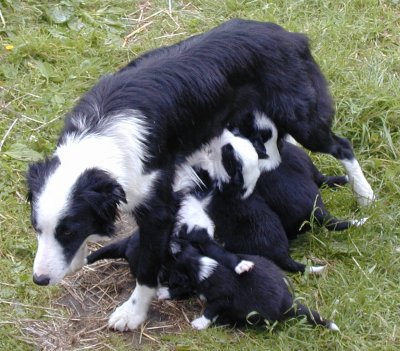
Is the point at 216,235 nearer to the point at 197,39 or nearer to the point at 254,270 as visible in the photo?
the point at 254,270

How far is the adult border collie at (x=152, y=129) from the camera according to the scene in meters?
3.98

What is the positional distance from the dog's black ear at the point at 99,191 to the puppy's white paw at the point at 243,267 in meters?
0.72

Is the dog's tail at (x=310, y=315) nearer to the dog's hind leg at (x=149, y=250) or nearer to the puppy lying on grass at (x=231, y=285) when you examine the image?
the puppy lying on grass at (x=231, y=285)

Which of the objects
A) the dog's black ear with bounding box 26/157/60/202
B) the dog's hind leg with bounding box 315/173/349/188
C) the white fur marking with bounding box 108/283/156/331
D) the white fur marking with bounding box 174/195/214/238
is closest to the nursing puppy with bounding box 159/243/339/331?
the white fur marking with bounding box 174/195/214/238

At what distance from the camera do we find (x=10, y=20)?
676 centimetres

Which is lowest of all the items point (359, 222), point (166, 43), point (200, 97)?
point (359, 222)

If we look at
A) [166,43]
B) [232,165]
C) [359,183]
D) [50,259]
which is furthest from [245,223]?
[166,43]

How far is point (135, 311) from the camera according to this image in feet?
14.9

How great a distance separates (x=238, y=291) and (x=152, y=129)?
0.90 meters

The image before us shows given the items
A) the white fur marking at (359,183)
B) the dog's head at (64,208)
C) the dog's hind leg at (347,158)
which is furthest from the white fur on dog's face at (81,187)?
the white fur marking at (359,183)

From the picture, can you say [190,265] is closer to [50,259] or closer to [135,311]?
[135,311]

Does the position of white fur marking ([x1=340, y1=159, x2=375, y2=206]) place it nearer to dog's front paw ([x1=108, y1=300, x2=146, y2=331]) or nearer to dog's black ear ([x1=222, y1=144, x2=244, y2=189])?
dog's black ear ([x1=222, y1=144, x2=244, y2=189])

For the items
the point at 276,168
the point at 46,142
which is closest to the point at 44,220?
→ the point at 276,168

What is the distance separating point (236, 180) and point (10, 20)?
2.90 metres
